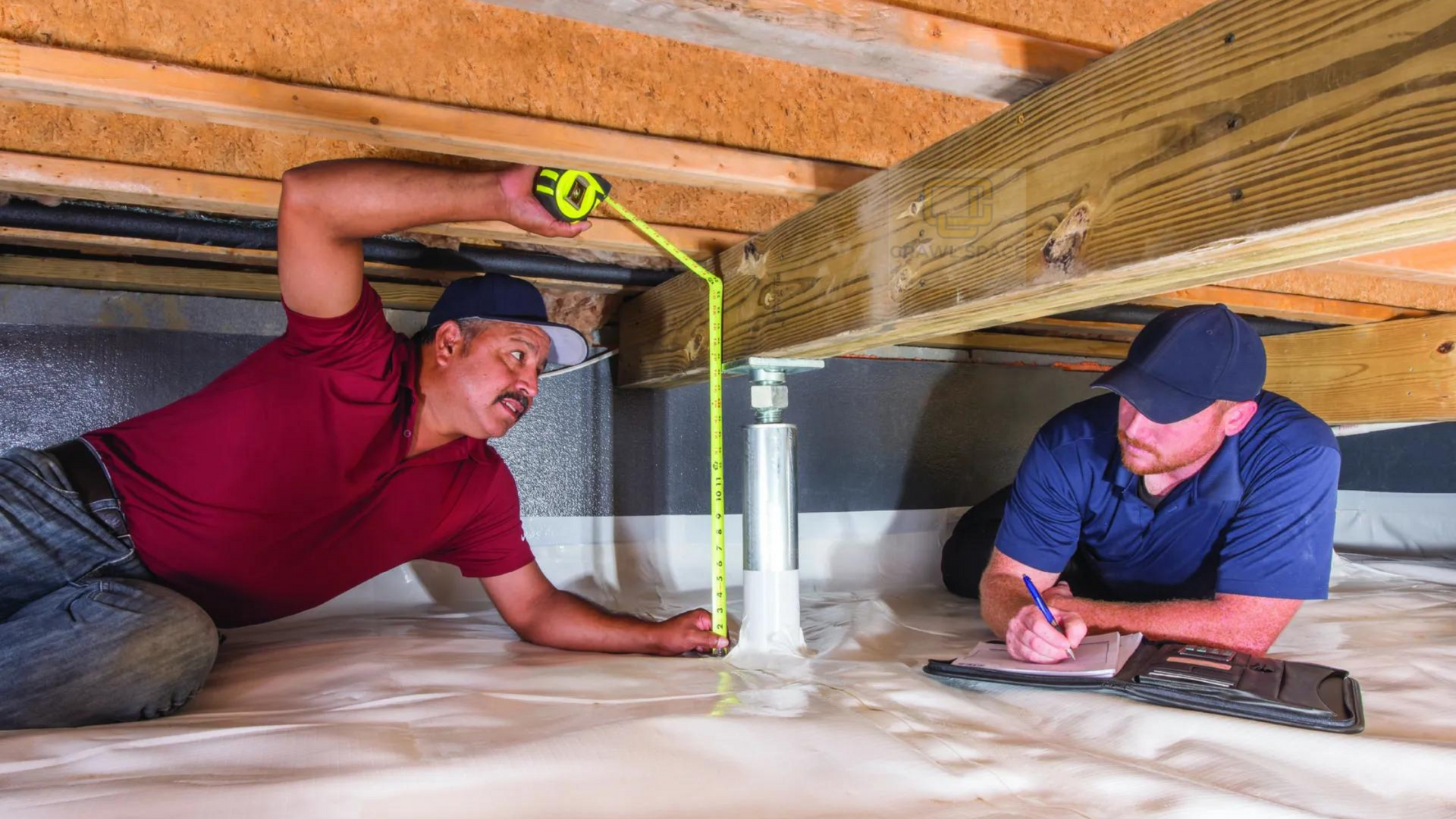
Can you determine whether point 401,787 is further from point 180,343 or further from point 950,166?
point 180,343

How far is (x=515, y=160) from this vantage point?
138cm

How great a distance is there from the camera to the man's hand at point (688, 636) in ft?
5.67

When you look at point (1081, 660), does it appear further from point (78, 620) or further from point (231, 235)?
point (231, 235)

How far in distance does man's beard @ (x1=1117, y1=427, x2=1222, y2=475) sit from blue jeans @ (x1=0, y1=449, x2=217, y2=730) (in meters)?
1.61

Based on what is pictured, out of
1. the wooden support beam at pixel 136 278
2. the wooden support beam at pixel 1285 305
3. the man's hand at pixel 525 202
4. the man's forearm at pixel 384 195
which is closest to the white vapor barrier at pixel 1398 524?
the wooden support beam at pixel 1285 305

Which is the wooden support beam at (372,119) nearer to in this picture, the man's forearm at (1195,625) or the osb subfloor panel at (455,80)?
the osb subfloor panel at (455,80)

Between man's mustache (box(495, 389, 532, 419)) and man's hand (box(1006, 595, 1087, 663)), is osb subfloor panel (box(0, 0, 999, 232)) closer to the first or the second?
man's mustache (box(495, 389, 532, 419))

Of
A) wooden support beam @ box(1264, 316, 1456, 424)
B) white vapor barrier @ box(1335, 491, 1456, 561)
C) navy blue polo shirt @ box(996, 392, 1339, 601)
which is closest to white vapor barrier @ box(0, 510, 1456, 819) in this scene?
navy blue polo shirt @ box(996, 392, 1339, 601)

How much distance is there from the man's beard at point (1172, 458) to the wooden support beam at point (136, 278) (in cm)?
193

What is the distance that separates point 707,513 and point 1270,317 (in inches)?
78.6

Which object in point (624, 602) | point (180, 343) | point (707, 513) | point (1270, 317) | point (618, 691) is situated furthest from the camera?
point (1270, 317)

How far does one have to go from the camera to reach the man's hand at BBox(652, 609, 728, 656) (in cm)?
173

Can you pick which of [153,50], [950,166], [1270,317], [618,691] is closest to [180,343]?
[153,50]

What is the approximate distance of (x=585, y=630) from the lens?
1.80 meters
